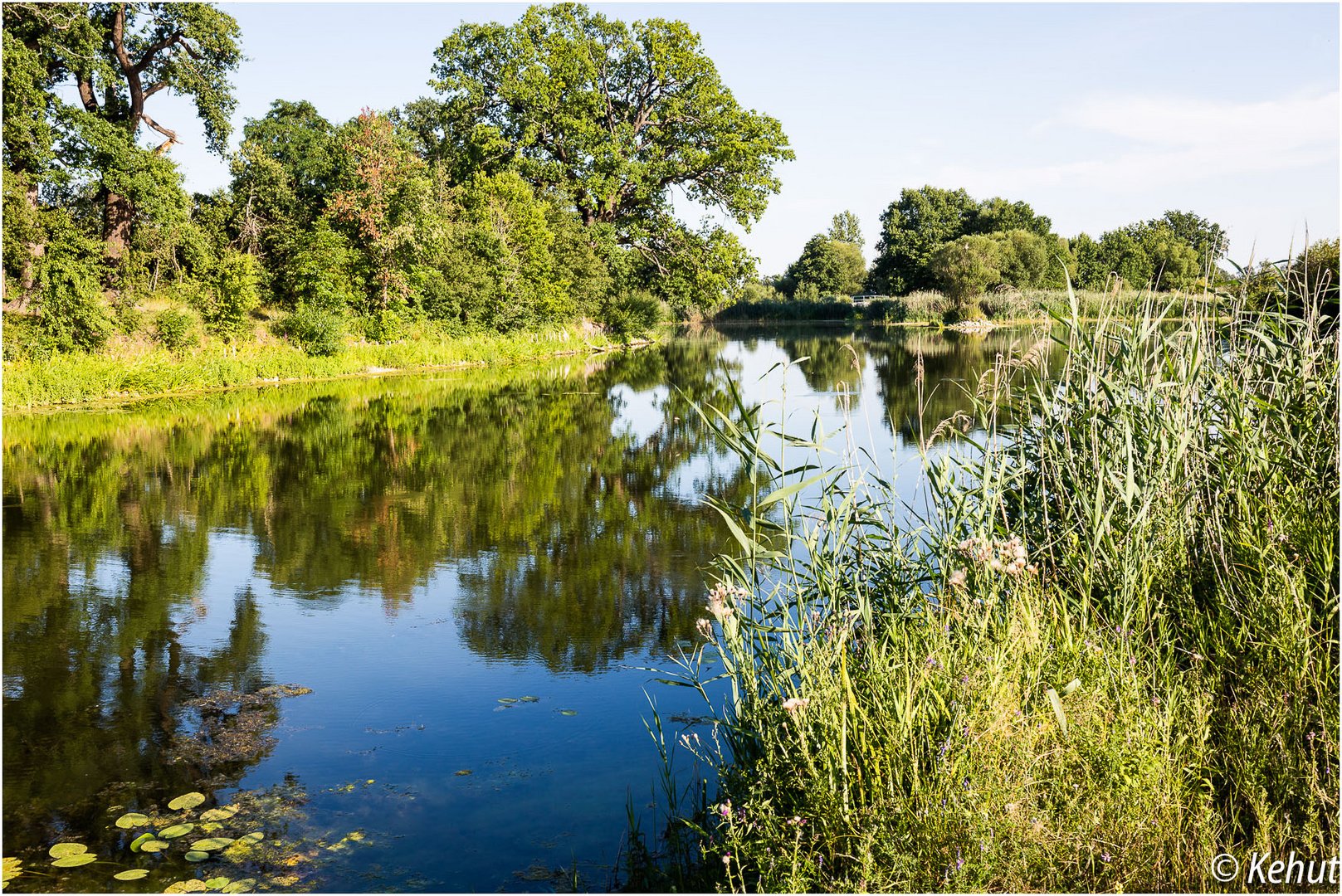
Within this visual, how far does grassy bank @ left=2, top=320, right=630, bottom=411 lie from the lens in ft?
58.8

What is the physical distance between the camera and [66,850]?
163 inches

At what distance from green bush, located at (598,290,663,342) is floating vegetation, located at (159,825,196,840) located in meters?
36.9

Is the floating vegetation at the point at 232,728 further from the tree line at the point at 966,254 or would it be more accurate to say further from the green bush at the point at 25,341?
the tree line at the point at 966,254

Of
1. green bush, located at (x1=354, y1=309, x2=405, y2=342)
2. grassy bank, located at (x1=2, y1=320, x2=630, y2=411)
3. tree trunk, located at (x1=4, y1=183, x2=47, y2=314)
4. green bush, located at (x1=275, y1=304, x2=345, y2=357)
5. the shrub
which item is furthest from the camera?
the shrub

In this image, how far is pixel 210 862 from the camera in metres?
4.04

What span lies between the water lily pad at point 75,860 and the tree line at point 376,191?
17750mm

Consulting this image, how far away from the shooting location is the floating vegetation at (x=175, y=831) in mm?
4242

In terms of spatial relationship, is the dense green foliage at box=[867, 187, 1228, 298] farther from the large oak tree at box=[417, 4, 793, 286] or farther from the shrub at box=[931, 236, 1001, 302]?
the large oak tree at box=[417, 4, 793, 286]

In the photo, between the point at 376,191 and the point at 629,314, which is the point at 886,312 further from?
the point at 376,191

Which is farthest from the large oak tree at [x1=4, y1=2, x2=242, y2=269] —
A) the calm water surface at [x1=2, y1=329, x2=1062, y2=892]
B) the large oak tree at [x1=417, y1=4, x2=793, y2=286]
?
the large oak tree at [x1=417, y1=4, x2=793, y2=286]

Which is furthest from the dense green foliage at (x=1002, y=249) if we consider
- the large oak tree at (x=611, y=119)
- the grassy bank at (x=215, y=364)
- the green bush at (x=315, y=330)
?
the green bush at (x=315, y=330)

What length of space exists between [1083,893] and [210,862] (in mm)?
3432

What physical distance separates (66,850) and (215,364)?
19437 millimetres

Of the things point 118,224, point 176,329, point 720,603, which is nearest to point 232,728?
point 720,603
